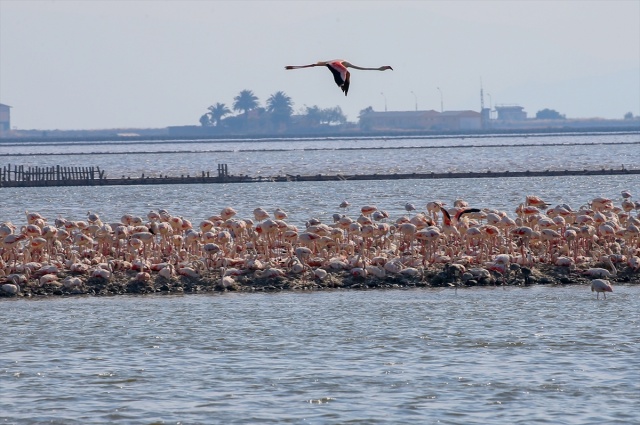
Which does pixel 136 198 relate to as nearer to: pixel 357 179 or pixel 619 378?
pixel 357 179

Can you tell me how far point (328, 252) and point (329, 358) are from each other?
7.96 metres

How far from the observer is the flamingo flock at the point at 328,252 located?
80.7 ft

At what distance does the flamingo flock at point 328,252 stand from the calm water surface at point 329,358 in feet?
2.34

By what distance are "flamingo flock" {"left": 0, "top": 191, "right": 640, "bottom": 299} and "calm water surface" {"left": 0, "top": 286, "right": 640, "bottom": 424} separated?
71cm

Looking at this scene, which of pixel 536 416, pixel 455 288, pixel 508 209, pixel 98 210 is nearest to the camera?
pixel 536 416

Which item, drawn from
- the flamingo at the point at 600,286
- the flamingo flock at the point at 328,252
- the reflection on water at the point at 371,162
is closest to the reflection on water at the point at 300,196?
the flamingo flock at the point at 328,252

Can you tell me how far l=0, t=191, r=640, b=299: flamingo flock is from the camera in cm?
2461

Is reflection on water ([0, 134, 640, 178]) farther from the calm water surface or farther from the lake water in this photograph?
the calm water surface

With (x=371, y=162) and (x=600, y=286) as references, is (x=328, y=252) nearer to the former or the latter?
(x=600, y=286)

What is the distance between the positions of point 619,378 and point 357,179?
49855 millimetres

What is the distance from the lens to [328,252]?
2620cm

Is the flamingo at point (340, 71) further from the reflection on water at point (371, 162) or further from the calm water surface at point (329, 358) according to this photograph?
the reflection on water at point (371, 162)

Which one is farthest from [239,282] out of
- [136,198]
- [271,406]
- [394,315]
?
[136,198]

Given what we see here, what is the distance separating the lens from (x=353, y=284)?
24.5 m
